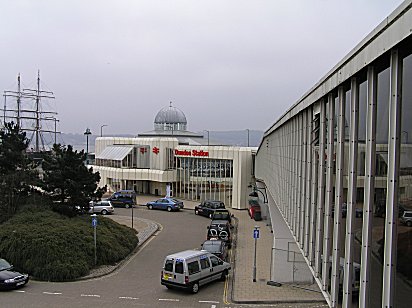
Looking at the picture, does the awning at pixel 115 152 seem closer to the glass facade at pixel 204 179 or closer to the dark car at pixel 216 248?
the glass facade at pixel 204 179

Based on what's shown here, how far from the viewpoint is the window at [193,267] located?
1687cm

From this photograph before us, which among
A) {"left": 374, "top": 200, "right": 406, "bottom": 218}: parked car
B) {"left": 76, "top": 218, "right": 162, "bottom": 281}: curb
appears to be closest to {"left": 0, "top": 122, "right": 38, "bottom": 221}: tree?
{"left": 76, "top": 218, "right": 162, "bottom": 281}: curb

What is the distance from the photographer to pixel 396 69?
4617 millimetres

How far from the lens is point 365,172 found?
558 centimetres

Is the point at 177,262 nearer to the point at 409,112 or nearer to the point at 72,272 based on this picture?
the point at 72,272

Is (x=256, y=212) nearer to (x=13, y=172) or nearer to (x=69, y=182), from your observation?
(x=69, y=182)

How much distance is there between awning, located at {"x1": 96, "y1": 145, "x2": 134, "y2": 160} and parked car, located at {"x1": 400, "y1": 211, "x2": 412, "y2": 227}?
45.9 meters

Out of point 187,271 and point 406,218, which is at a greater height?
point 406,218

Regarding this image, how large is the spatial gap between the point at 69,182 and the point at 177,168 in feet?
75.0

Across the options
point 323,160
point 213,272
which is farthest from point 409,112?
point 213,272

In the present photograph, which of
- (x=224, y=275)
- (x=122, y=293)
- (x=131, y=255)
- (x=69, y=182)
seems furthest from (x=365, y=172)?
(x=69, y=182)

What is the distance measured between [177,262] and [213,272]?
1882mm

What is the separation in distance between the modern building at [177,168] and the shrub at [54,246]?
20.0m

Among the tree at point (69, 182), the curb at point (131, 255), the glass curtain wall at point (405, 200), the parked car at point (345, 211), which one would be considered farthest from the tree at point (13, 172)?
the glass curtain wall at point (405, 200)
